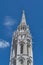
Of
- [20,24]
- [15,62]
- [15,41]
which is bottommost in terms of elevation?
[15,62]

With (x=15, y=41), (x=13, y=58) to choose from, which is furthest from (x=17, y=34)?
(x=13, y=58)

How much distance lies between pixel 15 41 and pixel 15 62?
344 inches

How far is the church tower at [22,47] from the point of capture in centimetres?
8969

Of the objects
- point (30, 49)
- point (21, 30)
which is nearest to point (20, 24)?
point (21, 30)

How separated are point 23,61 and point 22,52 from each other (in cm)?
334

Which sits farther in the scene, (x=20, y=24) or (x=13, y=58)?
(x=20, y=24)

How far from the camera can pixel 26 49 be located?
91812 millimetres

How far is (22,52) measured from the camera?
299 ft

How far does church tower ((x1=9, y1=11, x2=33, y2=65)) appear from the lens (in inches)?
3531

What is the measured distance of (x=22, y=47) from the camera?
92688mm

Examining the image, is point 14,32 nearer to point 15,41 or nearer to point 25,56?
point 15,41

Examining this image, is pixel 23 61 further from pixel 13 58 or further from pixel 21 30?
pixel 21 30

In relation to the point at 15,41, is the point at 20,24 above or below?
above

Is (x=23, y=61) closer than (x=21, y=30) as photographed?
Yes
